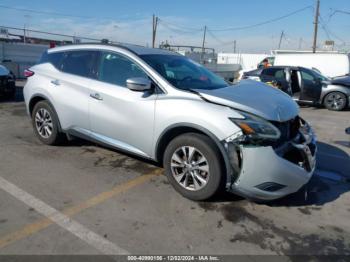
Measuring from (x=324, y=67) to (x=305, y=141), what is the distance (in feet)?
59.8

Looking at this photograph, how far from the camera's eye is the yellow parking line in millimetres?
2729

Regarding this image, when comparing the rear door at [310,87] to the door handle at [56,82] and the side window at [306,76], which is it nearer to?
the side window at [306,76]

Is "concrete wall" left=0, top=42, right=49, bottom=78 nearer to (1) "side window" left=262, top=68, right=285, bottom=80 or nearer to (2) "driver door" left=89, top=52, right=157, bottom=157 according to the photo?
(1) "side window" left=262, top=68, right=285, bottom=80

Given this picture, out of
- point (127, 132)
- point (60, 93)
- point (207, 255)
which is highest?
point (60, 93)

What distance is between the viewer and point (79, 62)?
4684mm

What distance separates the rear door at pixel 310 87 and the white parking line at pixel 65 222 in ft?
31.6

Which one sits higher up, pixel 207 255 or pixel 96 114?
pixel 96 114

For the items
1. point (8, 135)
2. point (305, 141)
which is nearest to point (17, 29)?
point (8, 135)

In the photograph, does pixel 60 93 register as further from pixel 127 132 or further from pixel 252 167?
pixel 252 167

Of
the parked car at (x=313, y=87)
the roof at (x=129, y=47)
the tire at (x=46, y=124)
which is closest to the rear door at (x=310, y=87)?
the parked car at (x=313, y=87)

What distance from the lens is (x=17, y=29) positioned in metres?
20.7

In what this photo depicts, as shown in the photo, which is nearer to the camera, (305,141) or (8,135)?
(305,141)

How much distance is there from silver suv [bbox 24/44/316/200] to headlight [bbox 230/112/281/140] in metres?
0.01

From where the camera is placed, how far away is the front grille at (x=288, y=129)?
330 centimetres
